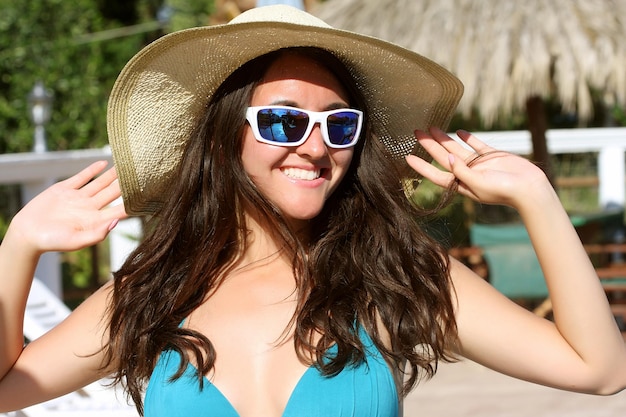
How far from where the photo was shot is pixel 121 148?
252cm

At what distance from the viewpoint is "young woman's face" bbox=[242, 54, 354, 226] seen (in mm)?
2232

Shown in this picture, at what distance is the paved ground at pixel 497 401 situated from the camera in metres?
5.71

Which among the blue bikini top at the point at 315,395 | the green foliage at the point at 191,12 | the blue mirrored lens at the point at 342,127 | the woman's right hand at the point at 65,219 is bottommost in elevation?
the blue bikini top at the point at 315,395

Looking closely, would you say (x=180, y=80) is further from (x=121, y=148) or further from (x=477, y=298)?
(x=477, y=298)

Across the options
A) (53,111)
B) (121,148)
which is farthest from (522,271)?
(53,111)

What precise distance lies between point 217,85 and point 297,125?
0.32 meters

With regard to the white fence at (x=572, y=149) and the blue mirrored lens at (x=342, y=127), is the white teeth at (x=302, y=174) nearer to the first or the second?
the blue mirrored lens at (x=342, y=127)

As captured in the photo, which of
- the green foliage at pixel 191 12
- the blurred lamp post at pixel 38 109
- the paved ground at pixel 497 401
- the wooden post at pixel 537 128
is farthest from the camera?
the green foliage at pixel 191 12

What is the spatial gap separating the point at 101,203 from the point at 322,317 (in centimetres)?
57

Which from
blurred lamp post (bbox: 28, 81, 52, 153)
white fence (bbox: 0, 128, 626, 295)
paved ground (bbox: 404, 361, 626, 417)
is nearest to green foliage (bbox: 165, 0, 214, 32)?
blurred lamp post (bbox: 28, 81, 52, 153)

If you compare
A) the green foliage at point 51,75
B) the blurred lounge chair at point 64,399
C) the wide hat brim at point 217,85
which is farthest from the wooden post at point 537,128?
the green foliage at point 51,75

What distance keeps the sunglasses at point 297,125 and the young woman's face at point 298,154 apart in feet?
0.05

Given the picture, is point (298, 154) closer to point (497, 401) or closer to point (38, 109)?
point (497, 401)

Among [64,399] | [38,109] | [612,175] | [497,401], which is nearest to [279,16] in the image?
[64,399]
